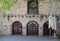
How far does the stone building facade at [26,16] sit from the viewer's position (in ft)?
68.6

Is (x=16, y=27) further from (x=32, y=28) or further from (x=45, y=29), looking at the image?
(x=45, y=29)

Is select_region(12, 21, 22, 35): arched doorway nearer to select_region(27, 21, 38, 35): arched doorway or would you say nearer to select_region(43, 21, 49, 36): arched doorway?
select_region(27, 21, 38, 35): arched doorway

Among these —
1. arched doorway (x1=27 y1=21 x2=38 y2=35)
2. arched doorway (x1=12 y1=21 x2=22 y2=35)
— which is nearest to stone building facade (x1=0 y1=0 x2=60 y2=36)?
arched doorway (x1=27 y1=21 x2=38 y2=35)

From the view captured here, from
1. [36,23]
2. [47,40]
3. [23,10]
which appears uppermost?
[23,10]

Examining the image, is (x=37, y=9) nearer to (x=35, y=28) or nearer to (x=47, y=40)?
(x=35, y=28)

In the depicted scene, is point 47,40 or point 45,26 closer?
point 47,40

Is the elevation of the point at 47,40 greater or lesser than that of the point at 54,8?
lesser

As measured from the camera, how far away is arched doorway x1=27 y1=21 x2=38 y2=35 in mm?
21362

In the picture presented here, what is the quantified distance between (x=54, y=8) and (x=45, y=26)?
6.52 feet

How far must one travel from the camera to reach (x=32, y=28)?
70.2 feet

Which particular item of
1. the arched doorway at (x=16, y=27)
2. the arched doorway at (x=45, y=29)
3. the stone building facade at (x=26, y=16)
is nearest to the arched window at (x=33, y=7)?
the stone building facade at (x=26, y=16)

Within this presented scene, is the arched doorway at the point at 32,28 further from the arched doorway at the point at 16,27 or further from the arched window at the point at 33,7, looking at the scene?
the arched window at the point at 33,7

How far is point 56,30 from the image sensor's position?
67.8ft

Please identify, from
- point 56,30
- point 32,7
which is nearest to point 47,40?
point 56,30
